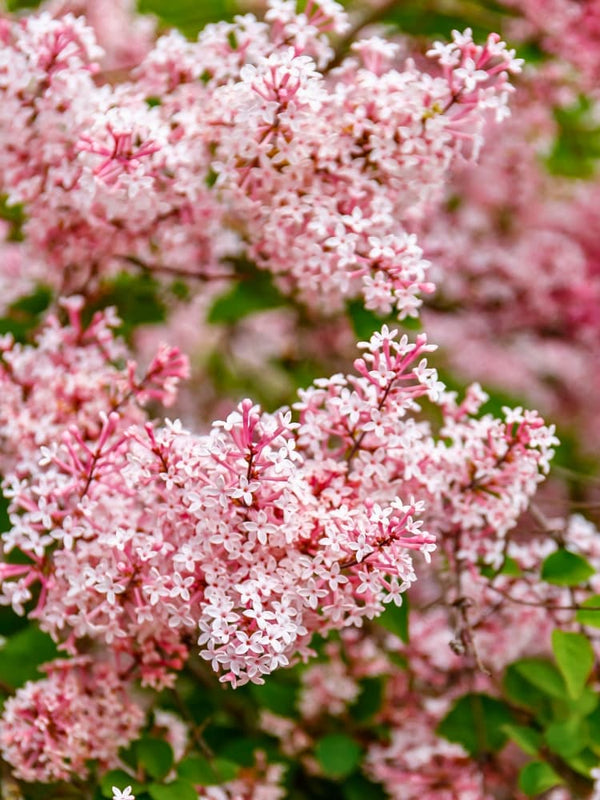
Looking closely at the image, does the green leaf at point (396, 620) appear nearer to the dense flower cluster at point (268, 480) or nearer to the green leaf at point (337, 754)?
the dense flower cluster at point (268, 480)

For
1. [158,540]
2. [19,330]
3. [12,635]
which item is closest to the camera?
[158,540]

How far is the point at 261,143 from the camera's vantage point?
4.94 ft

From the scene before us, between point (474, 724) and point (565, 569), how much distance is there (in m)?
0.39

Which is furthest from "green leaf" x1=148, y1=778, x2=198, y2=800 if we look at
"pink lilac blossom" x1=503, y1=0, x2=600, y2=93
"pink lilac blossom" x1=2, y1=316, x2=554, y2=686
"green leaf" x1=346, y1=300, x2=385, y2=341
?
"pink lilac blossom" x1=503, y1=0, x2=600, y2=93

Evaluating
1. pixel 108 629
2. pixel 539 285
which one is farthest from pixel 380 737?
pixel 539 285

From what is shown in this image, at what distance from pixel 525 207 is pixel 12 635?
2.17 metres

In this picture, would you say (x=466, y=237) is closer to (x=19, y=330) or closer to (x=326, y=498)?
(x=19, y=330)

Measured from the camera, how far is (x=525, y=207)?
315 cm

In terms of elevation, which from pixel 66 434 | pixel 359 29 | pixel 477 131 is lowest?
pixel 66 434

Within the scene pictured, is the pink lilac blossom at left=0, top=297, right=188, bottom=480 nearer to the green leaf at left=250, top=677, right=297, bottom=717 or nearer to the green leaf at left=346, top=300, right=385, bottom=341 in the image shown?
the green leaf at left=346, top=300, right=385, bottom=341

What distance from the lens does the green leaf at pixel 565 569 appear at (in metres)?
1.53

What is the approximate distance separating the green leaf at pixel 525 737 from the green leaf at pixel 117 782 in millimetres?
640

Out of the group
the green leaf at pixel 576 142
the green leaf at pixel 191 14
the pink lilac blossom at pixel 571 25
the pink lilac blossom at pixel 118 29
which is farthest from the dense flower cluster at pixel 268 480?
the green leaf at pixel 576 142

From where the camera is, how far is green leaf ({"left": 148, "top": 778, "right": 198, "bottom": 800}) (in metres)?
1.41
